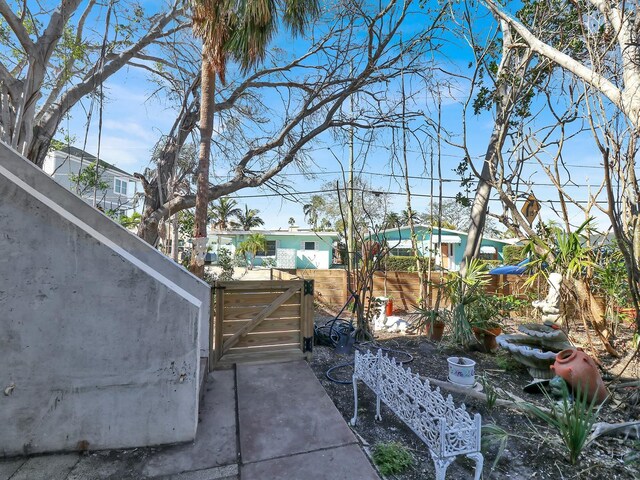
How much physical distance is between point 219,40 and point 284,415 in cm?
495

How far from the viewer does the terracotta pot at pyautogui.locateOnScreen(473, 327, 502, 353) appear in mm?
5211

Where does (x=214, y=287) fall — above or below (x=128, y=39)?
below

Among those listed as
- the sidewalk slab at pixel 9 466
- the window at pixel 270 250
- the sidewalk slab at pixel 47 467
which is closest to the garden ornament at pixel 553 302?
the sidewalk slab at pixel 47 467

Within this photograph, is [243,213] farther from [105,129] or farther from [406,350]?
[406,350]

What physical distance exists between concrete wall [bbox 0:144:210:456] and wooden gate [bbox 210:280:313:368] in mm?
1577

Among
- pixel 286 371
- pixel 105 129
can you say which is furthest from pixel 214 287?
pixel 105 129

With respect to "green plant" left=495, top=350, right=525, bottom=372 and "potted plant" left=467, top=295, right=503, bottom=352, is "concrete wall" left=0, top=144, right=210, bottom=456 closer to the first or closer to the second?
"green plant" left=495, top=350, right=525, bottom=372

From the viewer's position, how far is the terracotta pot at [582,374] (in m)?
3.20

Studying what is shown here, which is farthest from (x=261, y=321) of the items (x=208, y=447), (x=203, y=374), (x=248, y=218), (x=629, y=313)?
(x=248, y=218)

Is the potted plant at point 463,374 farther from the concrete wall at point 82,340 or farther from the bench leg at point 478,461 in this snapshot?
the concrete wall at point 82,340

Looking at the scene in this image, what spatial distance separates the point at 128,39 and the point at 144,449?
8219mm

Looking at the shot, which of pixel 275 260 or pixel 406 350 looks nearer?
pixel 406 350

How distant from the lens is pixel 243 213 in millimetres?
33188

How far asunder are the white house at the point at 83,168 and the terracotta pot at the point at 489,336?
6237 mm
